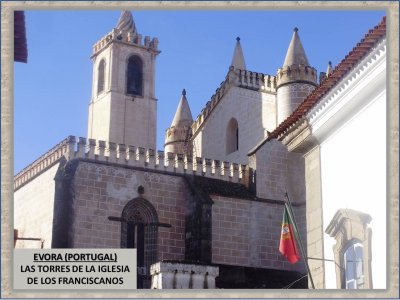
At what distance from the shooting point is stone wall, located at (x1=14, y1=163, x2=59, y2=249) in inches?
1139

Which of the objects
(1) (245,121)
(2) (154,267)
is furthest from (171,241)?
(2) (154,267)

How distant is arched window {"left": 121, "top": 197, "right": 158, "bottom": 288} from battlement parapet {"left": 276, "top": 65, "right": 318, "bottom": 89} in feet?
23.8

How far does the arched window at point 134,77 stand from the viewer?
42.5 meters

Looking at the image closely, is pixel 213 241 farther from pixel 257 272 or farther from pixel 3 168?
pixel 3 168

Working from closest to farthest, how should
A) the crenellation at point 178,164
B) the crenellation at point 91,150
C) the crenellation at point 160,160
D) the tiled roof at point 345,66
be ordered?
the tiled roof at point 345,66 → the crenellation at point 91,150 → the crenellation at point 160,160 → the crenellation at point 178,164

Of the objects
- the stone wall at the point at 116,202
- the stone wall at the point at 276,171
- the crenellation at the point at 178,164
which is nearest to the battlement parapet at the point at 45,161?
the stone wall at the point at 116,202

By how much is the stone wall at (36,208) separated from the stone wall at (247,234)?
215 inches

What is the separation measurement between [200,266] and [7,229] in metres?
5.90

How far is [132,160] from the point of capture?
30578 millimetres

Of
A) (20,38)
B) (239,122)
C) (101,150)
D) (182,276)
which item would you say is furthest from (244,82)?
(20,38)

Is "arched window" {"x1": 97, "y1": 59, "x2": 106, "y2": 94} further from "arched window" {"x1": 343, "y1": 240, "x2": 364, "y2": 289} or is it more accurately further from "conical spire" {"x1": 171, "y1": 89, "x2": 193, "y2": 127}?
"arched window" {"x1": 343, "y1": 240, "x2": 364, "y2": 289}

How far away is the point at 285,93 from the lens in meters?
33.5

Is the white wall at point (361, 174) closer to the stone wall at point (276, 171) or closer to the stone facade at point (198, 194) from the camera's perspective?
the stone facade at point (198, 194)
